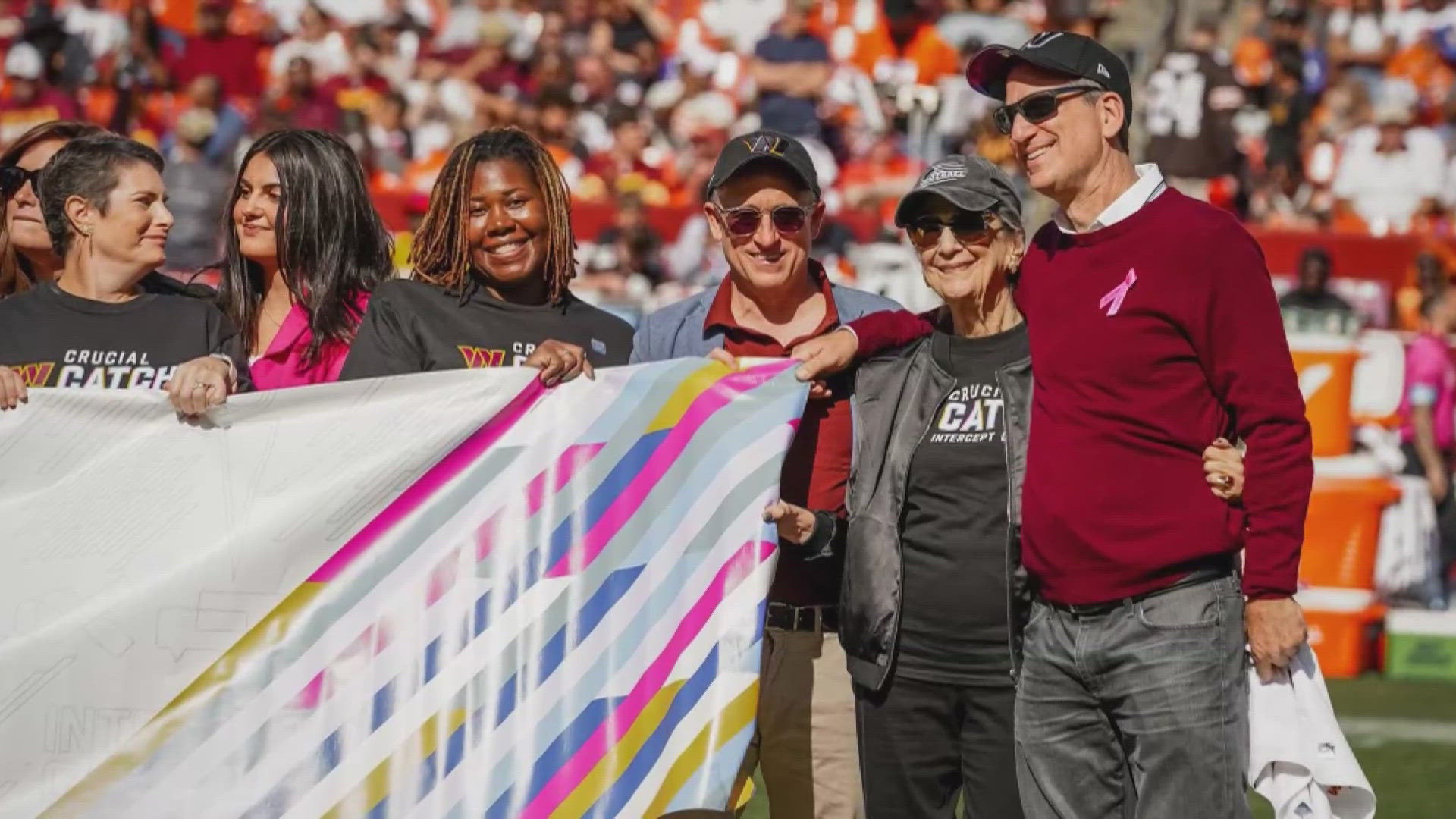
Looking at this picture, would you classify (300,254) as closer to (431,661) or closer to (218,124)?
(431,661)

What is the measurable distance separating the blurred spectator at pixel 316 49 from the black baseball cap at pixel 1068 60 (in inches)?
617

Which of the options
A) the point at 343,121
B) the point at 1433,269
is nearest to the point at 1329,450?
the point at 1433,269

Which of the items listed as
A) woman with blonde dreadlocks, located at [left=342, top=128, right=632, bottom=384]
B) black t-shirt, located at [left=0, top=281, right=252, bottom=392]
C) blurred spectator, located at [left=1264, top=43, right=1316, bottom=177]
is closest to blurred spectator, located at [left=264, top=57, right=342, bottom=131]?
blurred spectator, located at [left=1264, top=43, right=1316, bottom=177]

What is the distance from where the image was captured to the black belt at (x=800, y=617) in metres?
4.78

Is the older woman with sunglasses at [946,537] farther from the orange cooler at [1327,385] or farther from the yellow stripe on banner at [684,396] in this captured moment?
the orange cooler at [1327,385]

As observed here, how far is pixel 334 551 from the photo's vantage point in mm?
4680

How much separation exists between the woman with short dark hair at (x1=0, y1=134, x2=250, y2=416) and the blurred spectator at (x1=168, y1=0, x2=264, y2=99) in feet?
48.0

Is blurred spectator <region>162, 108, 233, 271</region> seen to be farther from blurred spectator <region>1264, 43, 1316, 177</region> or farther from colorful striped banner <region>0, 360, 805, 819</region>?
colorful striped banner <region>0, 360, 805, 819</region>

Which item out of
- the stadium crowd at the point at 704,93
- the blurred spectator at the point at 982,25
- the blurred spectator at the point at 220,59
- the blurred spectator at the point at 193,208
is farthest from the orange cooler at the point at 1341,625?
the blurred spectator at the point at 220,59

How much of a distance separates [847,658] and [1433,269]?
425 inches

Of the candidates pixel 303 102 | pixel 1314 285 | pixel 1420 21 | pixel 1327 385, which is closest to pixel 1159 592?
pixel 1327 385

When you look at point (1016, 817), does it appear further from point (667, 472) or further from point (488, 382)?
point (488, 382)

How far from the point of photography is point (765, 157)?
15.6 ft

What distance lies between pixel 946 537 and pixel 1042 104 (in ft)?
3.22
